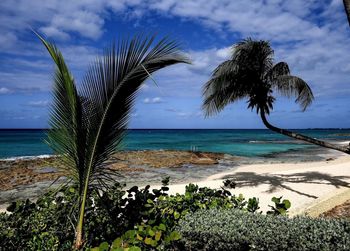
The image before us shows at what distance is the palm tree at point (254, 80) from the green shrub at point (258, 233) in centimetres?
648

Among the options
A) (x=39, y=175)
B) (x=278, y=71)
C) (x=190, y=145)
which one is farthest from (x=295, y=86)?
(x=190, y=145)

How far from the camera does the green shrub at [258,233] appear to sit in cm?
319

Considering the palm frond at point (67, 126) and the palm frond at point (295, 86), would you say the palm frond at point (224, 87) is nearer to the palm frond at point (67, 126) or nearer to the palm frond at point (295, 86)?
the palm frond at point (295, 86)

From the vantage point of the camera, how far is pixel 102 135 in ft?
13.1

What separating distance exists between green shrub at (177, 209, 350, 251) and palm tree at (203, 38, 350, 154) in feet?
21.3

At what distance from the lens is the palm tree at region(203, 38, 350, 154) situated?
387 inches

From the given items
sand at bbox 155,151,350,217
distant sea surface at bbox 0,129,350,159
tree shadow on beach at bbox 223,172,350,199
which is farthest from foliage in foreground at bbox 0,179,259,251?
tree shadow on beach at bbox 223,172,350,199

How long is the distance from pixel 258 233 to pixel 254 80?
7.27 meters

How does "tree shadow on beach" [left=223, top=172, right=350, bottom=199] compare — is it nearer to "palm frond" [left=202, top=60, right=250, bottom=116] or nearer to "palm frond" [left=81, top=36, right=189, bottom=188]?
"palm frond" [left=202, top=60, right=250, bottom=116]

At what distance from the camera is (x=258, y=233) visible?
3.42 metres

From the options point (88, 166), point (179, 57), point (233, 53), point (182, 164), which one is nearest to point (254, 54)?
point (233, 53)

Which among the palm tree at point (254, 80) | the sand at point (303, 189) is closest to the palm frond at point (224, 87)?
the palm tree at point (254, 80)

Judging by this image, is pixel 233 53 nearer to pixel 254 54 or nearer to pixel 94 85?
pixel 254 54

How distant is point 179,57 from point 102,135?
1.42 m
